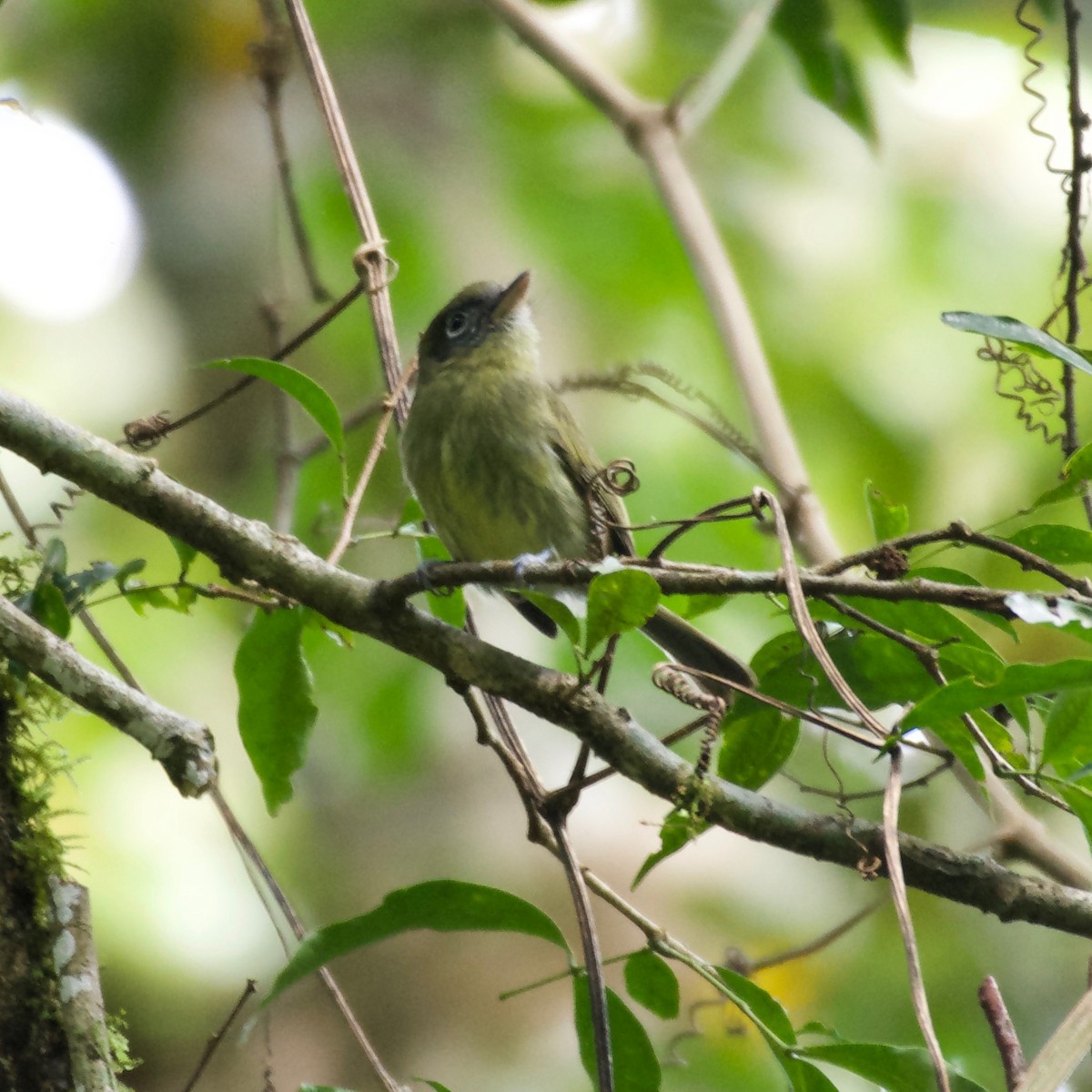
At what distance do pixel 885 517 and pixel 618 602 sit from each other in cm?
44

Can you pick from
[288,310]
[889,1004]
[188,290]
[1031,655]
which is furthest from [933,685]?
[188,290]

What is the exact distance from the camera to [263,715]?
201 centimetres

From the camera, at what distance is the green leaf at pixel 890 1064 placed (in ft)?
5.12

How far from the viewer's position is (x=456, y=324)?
3441 mm

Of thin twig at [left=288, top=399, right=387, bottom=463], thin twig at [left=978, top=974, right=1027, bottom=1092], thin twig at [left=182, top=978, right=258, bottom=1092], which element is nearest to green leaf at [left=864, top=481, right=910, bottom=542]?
thin twig at [left=978, top=974, right=1027, bottom=1092]

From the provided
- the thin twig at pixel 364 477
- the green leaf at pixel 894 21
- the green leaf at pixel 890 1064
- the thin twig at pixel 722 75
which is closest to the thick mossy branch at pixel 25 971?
the thin twig at pixel 364 477

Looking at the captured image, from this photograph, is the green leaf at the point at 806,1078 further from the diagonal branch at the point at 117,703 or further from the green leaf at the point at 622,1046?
the diagonal branch at the point at 117,703

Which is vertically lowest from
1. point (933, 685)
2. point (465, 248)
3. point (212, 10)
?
point (933, 685)

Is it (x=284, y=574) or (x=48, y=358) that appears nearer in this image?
(x=284, y=574)

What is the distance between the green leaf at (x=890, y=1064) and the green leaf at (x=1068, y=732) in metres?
0.38

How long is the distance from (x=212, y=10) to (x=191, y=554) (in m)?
3.88

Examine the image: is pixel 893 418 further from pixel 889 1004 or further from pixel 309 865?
pixel 309 865

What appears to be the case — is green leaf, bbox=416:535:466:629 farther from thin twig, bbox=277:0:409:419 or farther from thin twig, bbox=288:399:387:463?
thin twig, bbox=288:399:387:463

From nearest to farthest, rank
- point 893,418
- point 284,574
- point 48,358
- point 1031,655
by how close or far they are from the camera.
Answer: point 284,574, point 1031,655, point 893,418, point 48,358
